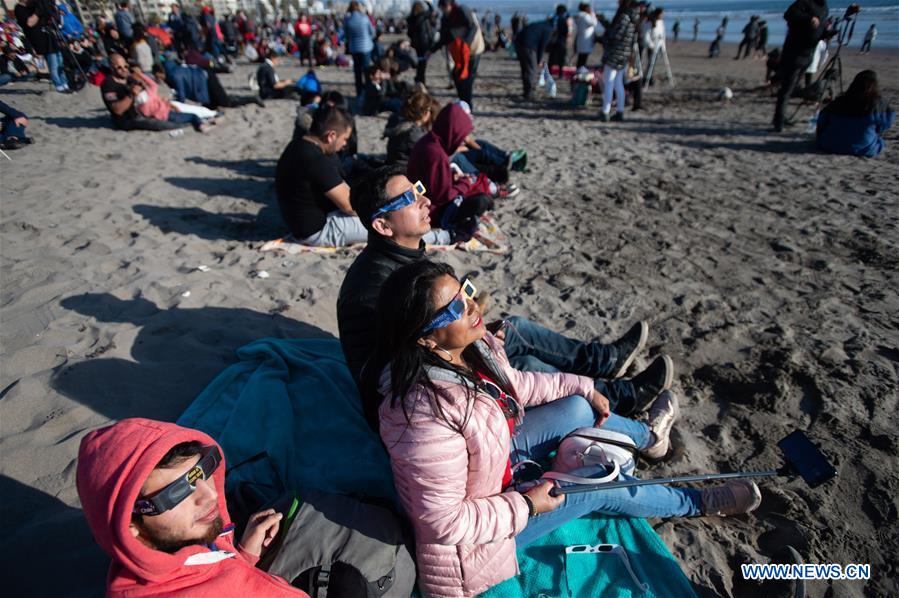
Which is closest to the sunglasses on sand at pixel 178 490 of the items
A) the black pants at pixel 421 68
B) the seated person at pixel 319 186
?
the seated person at pixel 319 186

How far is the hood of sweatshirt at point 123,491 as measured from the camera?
1316 millimetres

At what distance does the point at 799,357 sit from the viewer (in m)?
3.30

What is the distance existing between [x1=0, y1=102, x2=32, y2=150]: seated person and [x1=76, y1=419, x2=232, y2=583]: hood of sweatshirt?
901cm

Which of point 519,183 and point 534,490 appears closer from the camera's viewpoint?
point 534,490

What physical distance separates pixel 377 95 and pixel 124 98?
4452mm

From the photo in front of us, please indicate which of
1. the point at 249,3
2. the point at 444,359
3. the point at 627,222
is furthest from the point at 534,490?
the point at 249,3

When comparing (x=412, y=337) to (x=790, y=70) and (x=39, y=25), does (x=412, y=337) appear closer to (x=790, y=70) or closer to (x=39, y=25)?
(x=790, y=70)

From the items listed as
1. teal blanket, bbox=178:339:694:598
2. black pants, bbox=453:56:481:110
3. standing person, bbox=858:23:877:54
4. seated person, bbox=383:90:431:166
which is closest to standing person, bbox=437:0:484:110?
black pants, bbox=453:56:481:110

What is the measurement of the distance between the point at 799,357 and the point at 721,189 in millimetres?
3401

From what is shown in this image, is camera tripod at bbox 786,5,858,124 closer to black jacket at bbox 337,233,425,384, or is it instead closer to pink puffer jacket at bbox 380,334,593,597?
black jacket at bbox 337,233,425,384

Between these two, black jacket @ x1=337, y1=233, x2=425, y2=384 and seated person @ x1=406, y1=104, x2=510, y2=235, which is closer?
black jacket @ x1=337, y1=233, x2=425, y2=384

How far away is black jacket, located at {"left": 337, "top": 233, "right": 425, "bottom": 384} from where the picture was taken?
2309 millimetres

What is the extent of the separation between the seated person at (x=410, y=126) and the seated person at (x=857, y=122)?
5.68m

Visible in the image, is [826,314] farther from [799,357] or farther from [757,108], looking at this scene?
[757,108]
